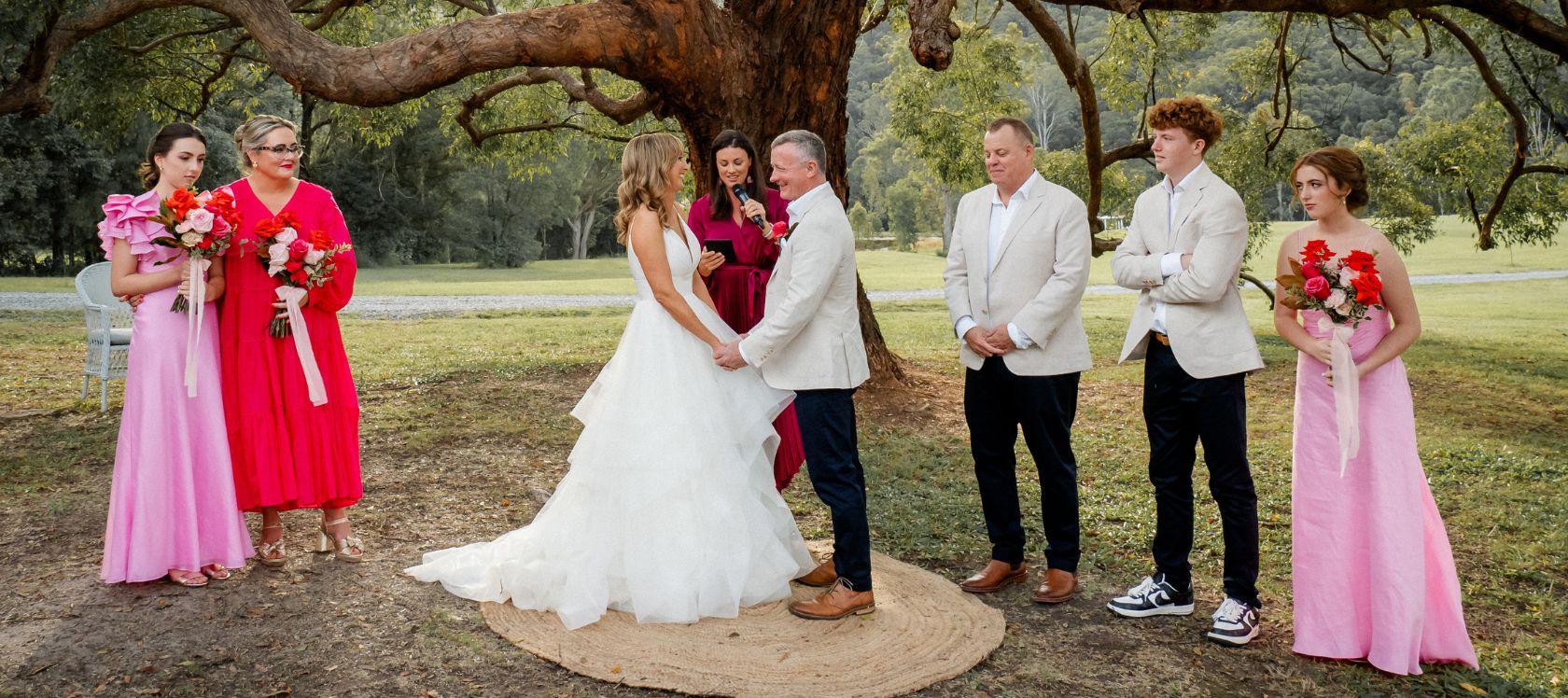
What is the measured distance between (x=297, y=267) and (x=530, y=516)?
2.01 m

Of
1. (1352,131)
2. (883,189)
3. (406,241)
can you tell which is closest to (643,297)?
(406,241)

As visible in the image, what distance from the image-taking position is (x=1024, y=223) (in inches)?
184

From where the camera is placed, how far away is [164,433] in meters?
4.98

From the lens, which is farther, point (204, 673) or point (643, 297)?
point (643, 297)

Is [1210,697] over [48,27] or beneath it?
beneath

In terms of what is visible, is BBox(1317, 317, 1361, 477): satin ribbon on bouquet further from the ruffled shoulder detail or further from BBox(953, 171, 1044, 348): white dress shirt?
the ruffled shoulder detail

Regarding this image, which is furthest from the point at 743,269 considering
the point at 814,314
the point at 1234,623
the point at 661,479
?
the point at 1234,623

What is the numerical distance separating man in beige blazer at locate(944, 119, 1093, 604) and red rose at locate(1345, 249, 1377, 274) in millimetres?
930

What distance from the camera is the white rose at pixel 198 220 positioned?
15.6ft

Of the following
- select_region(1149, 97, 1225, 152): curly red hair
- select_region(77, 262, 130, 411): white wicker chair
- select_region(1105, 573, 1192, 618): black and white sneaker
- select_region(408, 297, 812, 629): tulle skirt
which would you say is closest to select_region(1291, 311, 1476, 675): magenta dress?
select_region(1105, 573, 1192, 618): black and white sneaker

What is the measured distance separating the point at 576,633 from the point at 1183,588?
2.48 meters

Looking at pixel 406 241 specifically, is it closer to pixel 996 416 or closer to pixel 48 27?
pixel 48 27

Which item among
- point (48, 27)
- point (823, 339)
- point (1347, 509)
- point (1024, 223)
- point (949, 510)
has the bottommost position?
point (949, 510)

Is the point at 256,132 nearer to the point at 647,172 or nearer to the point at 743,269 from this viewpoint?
the point at 647,172
